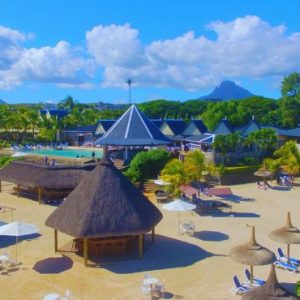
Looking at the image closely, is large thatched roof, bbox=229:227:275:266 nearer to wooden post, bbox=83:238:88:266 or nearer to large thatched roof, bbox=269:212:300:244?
large thatched roof, bbox=269:212:300:244

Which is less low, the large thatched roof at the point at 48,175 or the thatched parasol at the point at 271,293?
the large thatched roof at the point at 48,175

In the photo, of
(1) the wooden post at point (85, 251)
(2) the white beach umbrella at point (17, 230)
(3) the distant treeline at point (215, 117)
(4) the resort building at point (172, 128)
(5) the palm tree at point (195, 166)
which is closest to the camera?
(1) the wooden post at point (85, 251)

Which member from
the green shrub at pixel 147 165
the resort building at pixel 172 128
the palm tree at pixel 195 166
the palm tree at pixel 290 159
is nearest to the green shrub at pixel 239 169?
the palm tree at pixel 290 159

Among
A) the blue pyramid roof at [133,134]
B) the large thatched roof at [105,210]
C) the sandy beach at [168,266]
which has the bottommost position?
the sandy beach at [168,266]

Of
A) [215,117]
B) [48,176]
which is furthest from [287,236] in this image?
[215,117]

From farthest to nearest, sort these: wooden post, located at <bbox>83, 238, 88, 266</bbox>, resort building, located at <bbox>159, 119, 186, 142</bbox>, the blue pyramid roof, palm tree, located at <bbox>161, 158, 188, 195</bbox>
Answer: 1. resort building, located at <bbox>159, 119, 186, 142</bbox>
2. the blue pyramid roof
3. palm tree, located at <bbox>161, 158, 188, 195</bbox>
4. wooden post, located at <bbox>83, 238, 88, 266</bbox>

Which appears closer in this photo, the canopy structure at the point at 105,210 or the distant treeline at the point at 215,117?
the canopy structure at the point at 105,210

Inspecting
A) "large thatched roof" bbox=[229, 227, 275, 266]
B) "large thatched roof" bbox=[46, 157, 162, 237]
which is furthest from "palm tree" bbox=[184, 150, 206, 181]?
"large thatched roof" bbox=[229, 227, 275, 266]

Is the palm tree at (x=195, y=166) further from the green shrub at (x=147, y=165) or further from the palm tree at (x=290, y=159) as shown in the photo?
the palm tree at (x=290, y=159)
